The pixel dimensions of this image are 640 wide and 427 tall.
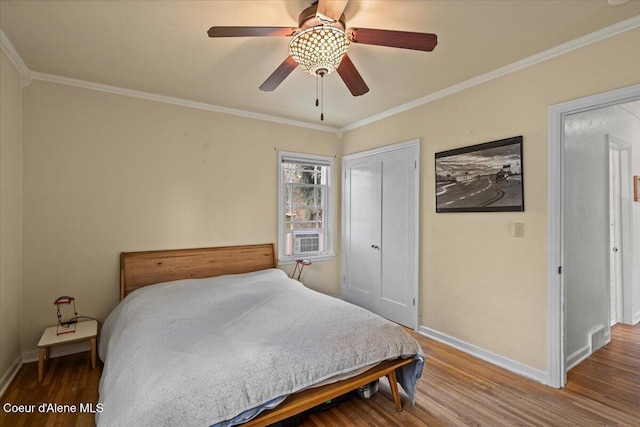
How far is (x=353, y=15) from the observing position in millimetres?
1915

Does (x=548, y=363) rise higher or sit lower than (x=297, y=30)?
lower

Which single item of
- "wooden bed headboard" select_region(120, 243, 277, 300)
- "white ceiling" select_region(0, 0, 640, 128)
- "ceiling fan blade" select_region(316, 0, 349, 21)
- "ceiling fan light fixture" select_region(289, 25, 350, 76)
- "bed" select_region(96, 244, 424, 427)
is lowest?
"bed" select_region(96, 244, 424, 427)

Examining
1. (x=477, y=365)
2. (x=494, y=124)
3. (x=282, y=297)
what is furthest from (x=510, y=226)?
(x=282, y=297)

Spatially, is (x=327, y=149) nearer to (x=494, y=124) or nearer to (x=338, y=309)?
(x=494, y=124)

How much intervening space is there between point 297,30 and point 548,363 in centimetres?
300

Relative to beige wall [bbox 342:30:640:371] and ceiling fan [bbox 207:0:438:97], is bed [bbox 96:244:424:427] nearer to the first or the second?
beige wall [bbox 342:30:640:371]

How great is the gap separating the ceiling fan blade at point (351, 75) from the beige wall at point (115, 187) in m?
1.98

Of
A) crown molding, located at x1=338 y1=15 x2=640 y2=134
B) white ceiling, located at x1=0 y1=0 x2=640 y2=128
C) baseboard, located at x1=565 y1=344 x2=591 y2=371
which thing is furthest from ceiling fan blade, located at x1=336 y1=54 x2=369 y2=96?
baseboard, located at x1=565 y1=344 x2=591 y2=371

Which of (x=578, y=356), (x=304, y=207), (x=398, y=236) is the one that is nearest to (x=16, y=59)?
(x=304, y=207)

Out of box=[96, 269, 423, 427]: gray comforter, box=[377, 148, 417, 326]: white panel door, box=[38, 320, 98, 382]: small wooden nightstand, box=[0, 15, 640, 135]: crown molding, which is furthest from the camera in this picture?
box=[377, 148, 417, 326]: white panel door

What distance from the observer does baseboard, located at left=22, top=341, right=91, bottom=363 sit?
273 cm

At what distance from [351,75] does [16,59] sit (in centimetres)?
268

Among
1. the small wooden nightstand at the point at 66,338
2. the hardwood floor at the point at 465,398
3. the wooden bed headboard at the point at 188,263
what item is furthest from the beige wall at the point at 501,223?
the small wooden nightstand at the point at 66,338

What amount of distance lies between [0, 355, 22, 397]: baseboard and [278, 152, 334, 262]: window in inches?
102
